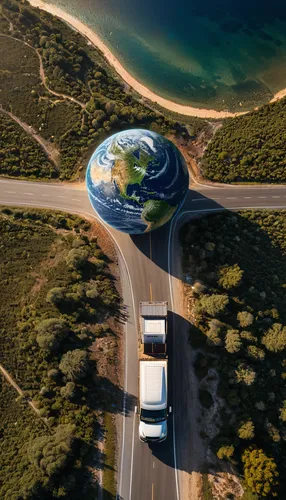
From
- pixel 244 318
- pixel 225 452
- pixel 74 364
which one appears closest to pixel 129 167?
pixel 244 318

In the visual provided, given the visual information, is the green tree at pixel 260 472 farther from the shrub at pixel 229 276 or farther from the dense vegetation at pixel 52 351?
the shrub at pixel 229 276

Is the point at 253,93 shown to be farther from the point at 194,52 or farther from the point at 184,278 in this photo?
the point at 184,278

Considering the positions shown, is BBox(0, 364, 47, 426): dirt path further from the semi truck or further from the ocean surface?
the ocean surface

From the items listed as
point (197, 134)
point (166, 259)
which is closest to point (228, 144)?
point (197, 134)

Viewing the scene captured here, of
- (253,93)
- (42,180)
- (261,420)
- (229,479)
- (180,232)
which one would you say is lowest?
(229,479)

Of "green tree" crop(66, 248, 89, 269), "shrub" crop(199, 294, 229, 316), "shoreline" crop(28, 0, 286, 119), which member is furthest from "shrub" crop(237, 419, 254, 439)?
"shoreline" crop(28, 0, 286, 119)
